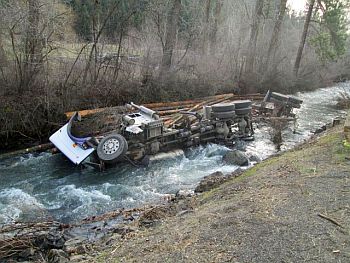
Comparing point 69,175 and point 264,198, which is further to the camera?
point 69,175

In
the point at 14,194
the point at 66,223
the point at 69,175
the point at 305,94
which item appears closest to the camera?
the point at 66,223

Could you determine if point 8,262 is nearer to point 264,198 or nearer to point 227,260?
point 227,260

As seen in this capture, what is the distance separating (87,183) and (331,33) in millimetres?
22377

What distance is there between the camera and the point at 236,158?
11734mm

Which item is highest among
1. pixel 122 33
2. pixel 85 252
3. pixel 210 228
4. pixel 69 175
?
pixel 122 33

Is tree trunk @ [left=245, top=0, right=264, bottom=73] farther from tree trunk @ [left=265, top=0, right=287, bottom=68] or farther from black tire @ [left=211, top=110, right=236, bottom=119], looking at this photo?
black tire @ [left=211, top=110, right=236, bottom=119]

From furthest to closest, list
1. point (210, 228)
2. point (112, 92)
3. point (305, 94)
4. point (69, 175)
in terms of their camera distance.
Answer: point (305, 94), point (112, 92), point (69, 175), point (210, 228)

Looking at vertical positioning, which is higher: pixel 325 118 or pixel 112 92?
pixel 112 92

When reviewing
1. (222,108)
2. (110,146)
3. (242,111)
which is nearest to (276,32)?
(242,111)

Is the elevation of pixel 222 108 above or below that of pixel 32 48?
below

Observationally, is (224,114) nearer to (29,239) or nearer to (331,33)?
(29,239)

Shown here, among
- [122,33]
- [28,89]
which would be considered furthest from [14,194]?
[122,33]

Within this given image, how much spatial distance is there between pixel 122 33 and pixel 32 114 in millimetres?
5352

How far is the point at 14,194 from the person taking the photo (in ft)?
29.7
